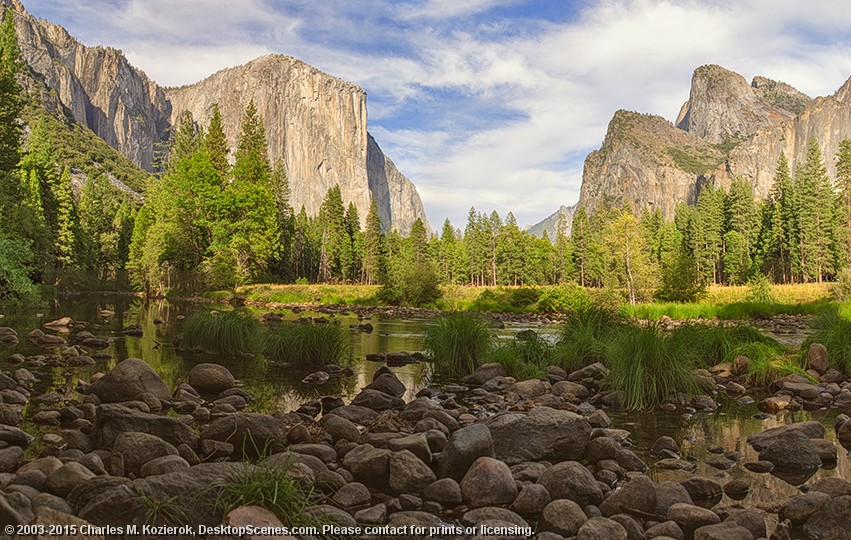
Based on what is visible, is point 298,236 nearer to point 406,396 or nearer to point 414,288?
point 414,288

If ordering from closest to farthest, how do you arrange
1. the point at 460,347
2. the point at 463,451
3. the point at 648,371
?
1. the point at 463,451
2. the point at 648,371
3. the point at 460,347

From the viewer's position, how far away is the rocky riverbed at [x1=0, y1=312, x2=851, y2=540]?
3.85 metres

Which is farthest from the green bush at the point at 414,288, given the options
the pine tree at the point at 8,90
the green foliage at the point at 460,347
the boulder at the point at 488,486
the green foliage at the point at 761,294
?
→ the boulder at the point at 488,486

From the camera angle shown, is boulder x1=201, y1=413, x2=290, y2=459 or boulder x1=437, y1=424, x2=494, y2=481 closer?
boulder x1=437, y1=424, x2=494, y2=481

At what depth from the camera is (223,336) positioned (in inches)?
536

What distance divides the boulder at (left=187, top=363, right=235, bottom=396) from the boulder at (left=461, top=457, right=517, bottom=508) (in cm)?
567

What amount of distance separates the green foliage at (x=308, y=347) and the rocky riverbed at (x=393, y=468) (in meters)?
4.06

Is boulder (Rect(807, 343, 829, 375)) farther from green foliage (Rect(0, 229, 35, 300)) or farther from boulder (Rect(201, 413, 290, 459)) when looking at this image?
green foliage (Rect(0, 229, 35, 300))

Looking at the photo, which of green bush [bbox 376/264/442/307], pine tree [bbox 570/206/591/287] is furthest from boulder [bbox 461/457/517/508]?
pine tree [bbox 570/206/591/287]

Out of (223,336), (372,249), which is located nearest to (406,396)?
(223,336)

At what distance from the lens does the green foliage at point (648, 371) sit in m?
8.70

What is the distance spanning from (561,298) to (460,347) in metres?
22.0

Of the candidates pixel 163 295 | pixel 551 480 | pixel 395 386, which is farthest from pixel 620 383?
pixel 163 295

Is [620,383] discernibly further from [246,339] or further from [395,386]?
[246,339]
